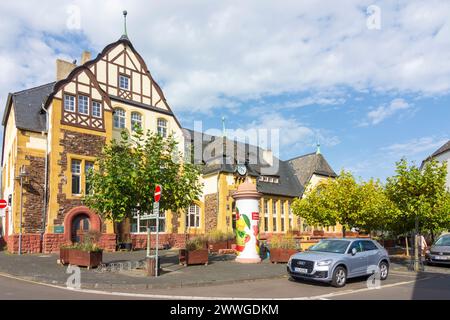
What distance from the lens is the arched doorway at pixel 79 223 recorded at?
24109 millimetres

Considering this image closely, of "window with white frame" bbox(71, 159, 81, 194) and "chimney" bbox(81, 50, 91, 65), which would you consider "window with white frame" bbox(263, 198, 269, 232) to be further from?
"chimney" bbox(81, 50, 91, 65)

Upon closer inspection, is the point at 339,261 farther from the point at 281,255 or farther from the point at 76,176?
the point at 76,176

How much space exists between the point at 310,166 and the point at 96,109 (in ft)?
84.3

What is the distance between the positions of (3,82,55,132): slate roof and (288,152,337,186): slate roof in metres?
26.8

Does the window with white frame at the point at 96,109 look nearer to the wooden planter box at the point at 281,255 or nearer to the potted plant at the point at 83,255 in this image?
the potted plant at the point at 83,255

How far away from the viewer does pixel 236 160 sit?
36.6 metres

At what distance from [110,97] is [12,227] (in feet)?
33.5

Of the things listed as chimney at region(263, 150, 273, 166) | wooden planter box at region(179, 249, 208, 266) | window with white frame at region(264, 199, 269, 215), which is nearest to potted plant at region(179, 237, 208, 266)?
wooden planter box at region(179, 249, 208, 266)

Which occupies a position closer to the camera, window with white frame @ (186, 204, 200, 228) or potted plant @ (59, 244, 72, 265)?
potted plant @ (59, 244, 72, 265)

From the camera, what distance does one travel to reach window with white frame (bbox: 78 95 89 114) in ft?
85.1

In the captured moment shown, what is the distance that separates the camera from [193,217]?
1296 inches
